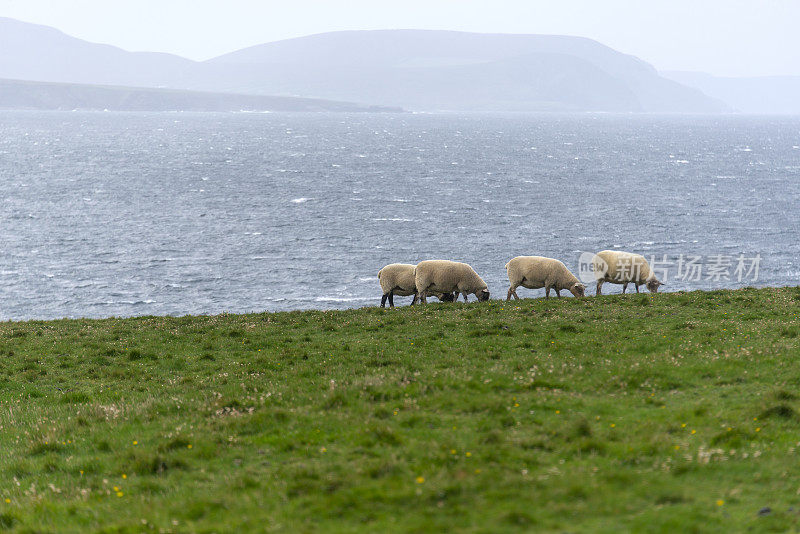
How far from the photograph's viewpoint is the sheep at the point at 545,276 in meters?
33.8

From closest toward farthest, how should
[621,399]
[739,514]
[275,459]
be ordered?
[739,514] → [275,459] → [621,399]

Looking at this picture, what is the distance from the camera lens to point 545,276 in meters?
34.0

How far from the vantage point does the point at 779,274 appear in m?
74.5

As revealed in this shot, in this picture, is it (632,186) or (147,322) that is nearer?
(147,322)

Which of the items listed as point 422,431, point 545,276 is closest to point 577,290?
point 545,276

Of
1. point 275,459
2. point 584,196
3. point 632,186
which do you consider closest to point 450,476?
point 275,459

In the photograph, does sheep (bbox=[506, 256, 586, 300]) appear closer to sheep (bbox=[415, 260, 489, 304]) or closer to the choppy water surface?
sheep (bbox=[415, 260, 489, 304])

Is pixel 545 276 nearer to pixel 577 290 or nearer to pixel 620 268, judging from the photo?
pixel 577 290

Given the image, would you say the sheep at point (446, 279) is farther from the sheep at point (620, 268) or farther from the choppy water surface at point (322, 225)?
the choppy water surface at point (322, 225)

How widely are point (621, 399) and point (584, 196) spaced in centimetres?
11690

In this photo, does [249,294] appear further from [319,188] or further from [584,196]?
[584,196]

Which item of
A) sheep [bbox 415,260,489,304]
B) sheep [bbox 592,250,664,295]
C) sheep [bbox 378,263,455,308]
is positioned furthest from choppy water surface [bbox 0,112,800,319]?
sheep [bbox 415,260,489,304]

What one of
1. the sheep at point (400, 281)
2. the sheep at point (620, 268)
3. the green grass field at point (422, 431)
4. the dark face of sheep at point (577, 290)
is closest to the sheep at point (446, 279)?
the sheep at point (400, 281)

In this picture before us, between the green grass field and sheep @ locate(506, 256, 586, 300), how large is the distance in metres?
8.47
